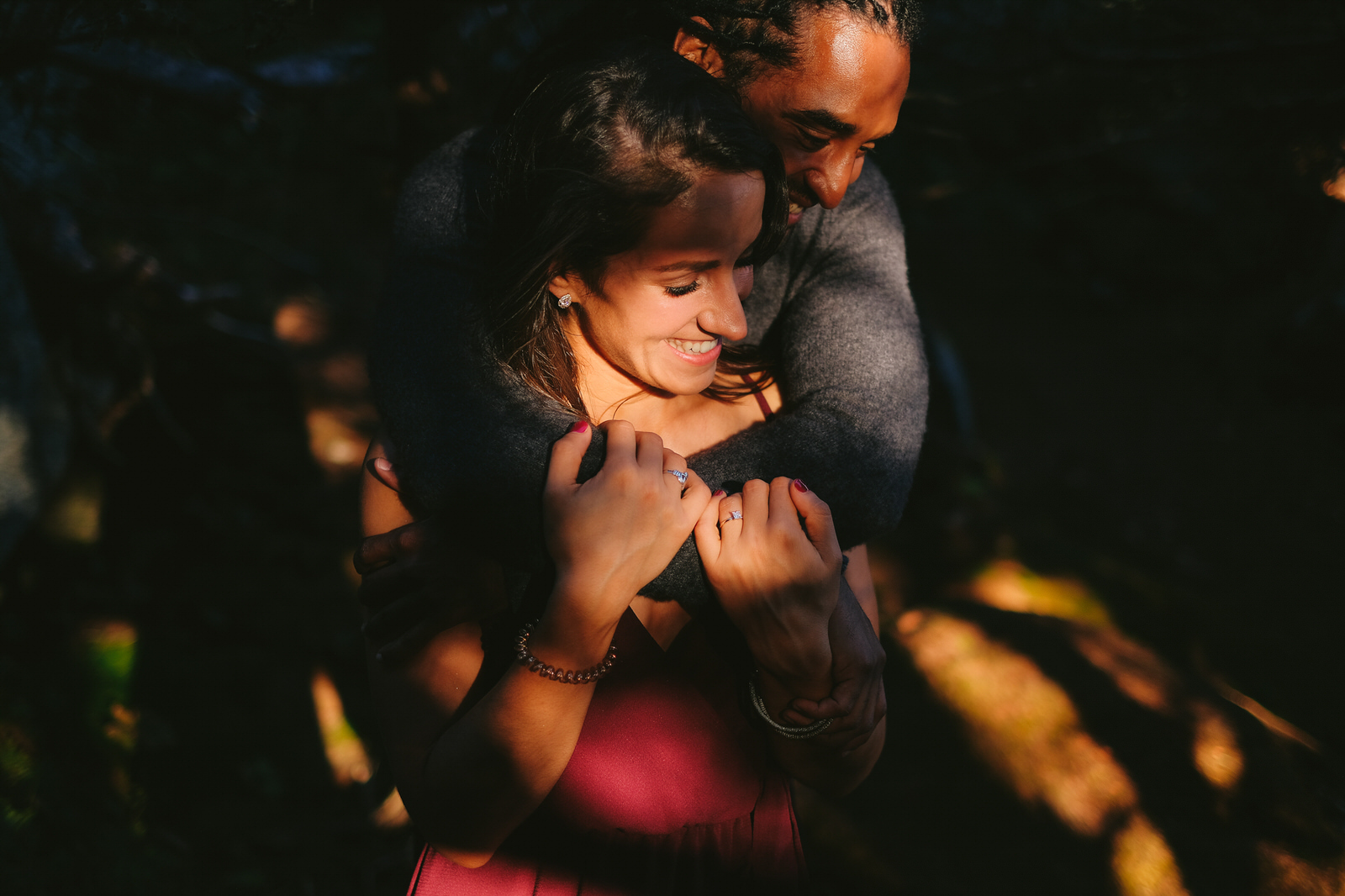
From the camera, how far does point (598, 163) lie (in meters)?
1.26

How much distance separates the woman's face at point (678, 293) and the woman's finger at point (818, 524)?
30 cm

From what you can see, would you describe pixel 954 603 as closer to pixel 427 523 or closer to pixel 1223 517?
pixel 427 523

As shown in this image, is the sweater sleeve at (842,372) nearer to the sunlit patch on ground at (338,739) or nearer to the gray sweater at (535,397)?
the gray sweater at (535,397)

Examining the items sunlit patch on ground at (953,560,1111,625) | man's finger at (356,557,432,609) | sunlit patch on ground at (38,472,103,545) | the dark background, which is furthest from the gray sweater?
sunlit patch on ground at (953,560,1111,625)

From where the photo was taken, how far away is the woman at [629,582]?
1207mm

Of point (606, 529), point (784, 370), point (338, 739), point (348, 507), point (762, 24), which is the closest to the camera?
point (606, 529)

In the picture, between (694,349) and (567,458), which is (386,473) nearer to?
(567,458)

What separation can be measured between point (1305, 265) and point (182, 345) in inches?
347

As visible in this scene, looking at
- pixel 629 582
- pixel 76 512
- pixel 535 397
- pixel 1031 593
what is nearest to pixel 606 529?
pixel 629 582

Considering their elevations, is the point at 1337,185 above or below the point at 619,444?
above

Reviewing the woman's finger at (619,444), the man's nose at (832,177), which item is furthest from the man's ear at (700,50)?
the woman's finger at (619,444)

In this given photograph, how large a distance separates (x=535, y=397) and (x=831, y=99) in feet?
2.34

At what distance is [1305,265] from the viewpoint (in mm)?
7121

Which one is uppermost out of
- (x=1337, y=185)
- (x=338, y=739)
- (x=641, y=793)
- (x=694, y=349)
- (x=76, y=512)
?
(x=1337, y=185)
